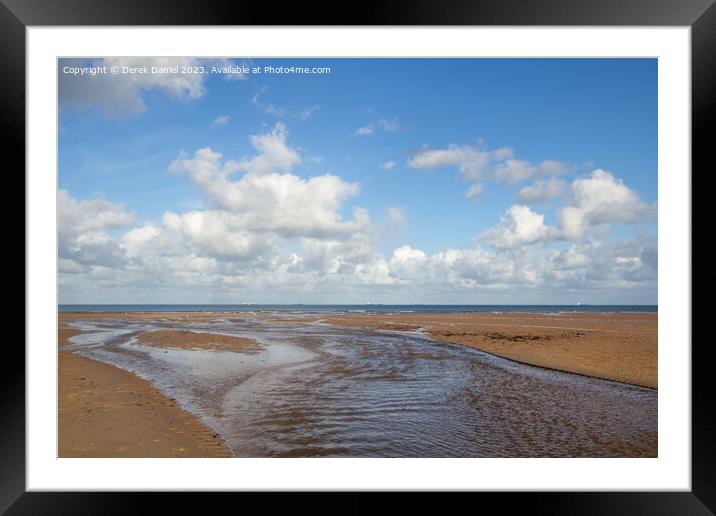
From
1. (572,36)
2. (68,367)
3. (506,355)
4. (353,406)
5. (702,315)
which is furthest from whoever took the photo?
(506,355)

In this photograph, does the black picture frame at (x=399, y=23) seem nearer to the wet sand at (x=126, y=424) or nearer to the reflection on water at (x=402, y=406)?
the wet sand at (x=126, y=424)

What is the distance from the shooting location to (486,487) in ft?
12.0

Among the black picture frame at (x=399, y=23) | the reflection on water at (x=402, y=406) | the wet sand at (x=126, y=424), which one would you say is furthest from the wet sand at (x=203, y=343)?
the black picture frame at (x=399, y=23)

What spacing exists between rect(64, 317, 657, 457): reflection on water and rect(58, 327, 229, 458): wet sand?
11.6 inches

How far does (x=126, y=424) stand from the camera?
5.57 meters

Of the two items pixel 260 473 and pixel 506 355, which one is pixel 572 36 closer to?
pixel 260 473

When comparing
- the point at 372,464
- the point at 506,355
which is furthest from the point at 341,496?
the point at 506,355

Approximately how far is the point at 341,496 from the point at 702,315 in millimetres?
3610

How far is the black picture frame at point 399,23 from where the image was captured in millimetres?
3617

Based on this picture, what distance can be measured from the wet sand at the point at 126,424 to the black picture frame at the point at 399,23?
1093 mm

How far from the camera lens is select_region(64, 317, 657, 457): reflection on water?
5254mm

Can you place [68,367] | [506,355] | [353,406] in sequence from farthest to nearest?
[506,355]
[68,367]
[353,406]

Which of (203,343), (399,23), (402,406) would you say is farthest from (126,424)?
(203,343)

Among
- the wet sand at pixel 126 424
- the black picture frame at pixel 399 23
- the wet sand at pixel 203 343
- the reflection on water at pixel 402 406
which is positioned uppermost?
the black picture frame at pixel 399 23
